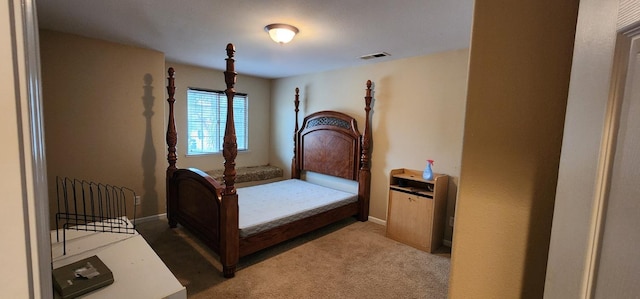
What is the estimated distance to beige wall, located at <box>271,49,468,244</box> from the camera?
3018 mm

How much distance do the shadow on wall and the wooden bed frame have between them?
0.28 m

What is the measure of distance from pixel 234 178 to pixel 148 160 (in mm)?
1725

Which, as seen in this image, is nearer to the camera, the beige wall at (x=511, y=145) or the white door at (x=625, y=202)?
the white door at (x=625, y=202)

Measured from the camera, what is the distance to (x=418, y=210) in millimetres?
2971

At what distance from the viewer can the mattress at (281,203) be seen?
264 centimetres

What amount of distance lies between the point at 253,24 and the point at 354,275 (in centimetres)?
235

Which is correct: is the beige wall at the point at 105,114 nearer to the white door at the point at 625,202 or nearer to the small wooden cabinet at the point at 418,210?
the small wooden cabinet at the point at 418,210

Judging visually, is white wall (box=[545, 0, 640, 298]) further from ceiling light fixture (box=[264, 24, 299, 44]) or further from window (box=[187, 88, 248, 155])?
window (box=[187, 88, 248, 155])

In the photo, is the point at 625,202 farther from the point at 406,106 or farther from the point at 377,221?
the point at 377,221

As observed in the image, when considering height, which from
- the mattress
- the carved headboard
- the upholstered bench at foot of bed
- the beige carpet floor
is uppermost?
the carved headboard

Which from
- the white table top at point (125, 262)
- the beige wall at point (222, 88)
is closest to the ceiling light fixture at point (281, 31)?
the beige wall at point (222, 88)

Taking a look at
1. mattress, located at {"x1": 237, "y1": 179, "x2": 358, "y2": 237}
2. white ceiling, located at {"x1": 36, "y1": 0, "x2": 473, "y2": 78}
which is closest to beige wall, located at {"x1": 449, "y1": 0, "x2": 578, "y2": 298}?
white ceiling, located at {"x1": 36, "y1": 0, "x2": 473, "y2": 78}

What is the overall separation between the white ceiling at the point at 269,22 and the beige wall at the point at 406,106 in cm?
23

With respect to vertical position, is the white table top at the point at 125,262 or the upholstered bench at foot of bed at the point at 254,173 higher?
the white table top at the point at 125,262
